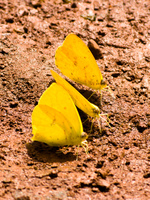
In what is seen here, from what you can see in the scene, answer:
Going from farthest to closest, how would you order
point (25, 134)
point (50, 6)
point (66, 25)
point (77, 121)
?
point (50, 6), point (66, 25), point (25, 134), point (77, 121)

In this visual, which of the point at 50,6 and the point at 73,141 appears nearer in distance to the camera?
the point at 73,141

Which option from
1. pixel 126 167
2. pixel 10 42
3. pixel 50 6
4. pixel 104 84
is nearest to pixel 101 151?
pixel 126 167

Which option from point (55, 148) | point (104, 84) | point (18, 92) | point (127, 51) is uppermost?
point (127, 51)

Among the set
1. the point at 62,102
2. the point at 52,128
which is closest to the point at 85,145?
the point at 52,128

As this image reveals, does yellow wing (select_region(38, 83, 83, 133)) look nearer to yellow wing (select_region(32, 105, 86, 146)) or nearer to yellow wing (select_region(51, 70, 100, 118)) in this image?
yellow wing (select_region(32, 105, 86, 146))

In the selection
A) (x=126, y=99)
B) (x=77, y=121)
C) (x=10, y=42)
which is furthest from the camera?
(x=10, y=42)

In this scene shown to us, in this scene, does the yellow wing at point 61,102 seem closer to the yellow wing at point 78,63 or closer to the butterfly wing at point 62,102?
the butterfly wing at point 62,102

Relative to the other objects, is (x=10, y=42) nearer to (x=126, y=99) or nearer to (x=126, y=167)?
(x=126, y=99)
